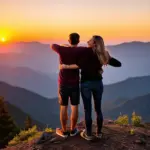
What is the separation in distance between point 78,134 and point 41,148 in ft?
4.08

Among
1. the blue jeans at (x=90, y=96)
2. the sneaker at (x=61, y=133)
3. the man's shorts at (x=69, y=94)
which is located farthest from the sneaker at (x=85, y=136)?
the man's shorts at (x=69, y=94)

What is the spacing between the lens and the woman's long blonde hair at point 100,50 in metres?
8.41

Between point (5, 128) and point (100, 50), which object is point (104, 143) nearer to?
point (100, 50)

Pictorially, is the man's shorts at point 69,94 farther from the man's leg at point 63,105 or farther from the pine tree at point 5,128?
the pine tree at point 5,128

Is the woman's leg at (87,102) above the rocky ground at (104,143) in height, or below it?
above

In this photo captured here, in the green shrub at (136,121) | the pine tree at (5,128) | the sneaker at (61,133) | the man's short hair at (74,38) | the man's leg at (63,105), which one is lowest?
the pine tree at (5,128)

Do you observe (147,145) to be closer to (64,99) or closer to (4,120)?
(64,99)

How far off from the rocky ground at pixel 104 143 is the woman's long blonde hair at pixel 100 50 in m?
2.39

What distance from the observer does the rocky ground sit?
912cm

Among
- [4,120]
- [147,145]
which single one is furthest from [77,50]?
[4,120]

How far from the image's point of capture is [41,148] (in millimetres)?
9336

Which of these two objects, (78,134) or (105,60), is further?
(78,134)

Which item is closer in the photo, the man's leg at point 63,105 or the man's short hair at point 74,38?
the man's short hair at point 74,38

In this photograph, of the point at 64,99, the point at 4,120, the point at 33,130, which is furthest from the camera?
the point at 4,120
